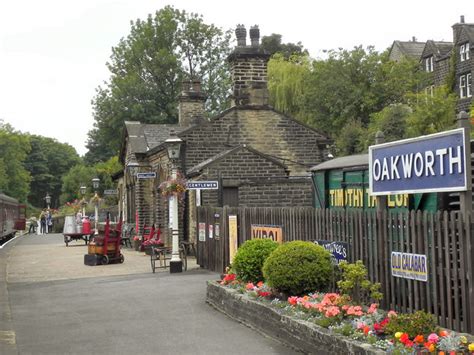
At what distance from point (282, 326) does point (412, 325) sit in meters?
2.24

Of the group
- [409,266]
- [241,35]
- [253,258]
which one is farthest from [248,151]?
[409,266]

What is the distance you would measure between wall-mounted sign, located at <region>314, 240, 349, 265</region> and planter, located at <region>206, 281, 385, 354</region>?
1.39m

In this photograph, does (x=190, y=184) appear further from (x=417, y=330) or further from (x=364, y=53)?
(x=364, y=53)

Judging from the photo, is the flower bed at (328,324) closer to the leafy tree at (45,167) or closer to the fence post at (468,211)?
the fence post at (468,211)

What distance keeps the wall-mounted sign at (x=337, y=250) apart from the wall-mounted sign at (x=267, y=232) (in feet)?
6.78

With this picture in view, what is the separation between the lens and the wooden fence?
6641 mm

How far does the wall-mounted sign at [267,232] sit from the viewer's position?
1168cm

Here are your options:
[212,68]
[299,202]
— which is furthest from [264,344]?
[212,68]

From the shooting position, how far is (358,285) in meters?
8.49

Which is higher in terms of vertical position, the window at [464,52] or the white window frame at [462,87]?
the window at [464,52]

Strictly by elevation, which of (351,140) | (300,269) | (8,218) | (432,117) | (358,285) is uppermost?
(432,117)

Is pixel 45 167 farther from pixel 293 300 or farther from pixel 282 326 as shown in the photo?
pixel 282 326

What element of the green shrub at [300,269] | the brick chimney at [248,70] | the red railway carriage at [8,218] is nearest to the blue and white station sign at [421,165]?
the green shrub at [300,269]

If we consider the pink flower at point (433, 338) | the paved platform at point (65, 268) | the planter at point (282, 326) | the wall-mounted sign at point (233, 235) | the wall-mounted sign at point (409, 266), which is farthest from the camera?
the paved platform at point (65, 268)
